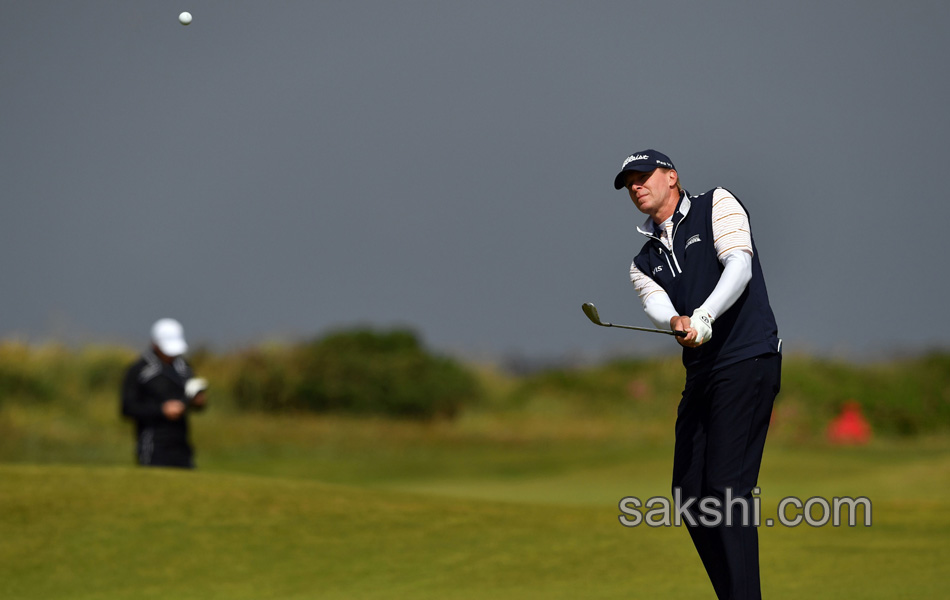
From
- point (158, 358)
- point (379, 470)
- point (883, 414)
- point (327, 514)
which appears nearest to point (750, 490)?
point (327, 514)

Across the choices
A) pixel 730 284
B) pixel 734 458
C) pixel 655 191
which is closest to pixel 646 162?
pixel 655 191

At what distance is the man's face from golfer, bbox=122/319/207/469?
21.4 feet

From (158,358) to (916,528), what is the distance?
6.61 metres

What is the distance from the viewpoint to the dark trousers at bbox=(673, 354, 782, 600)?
5.16 meters

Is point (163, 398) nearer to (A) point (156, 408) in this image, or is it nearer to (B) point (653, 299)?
(A) point (156, 408)

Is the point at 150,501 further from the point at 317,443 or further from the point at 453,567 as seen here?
the point at 317,443

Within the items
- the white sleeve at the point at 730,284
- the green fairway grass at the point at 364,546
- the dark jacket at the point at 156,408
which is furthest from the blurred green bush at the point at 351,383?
the white sleeve at the point at 730,284

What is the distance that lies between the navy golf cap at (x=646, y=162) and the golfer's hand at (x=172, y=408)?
21.8ft

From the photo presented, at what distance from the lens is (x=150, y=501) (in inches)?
384

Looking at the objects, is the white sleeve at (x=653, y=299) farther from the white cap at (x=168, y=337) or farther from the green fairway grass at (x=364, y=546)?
the white cap at (x=168, y=337)

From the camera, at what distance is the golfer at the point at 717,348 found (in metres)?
5.16

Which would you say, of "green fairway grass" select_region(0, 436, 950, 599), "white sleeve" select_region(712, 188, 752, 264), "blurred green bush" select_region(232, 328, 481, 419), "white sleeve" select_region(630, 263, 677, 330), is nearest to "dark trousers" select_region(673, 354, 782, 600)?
"white sleeve" select_region(630, 263, 677, 330)

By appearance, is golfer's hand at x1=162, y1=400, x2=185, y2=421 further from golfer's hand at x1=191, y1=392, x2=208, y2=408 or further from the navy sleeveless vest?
the navy sleeveless vest

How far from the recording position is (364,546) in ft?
29.0
